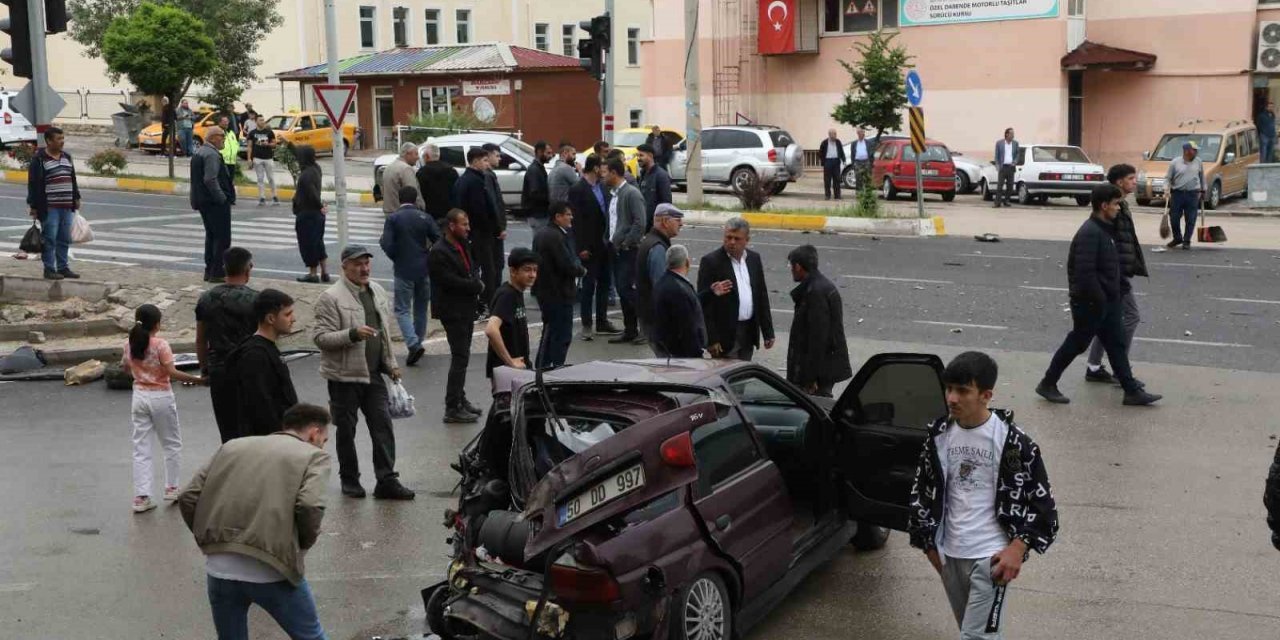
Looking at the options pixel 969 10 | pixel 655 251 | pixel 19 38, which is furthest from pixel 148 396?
pixel 969 10

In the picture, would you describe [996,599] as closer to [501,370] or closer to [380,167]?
[501,370]

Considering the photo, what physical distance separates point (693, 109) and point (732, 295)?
16.9 meters

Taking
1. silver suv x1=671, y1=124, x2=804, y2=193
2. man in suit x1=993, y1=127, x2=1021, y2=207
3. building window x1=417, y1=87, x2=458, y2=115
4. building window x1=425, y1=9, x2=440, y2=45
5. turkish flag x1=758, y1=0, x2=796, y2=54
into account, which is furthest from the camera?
building window x1=425, y1=9, x2=440, y2=45

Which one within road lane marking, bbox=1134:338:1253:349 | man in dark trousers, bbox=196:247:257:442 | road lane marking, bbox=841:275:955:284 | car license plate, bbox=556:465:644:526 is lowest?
road lane marking, bbox=1134:338:1253:349

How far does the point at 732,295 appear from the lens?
10398 millimetres

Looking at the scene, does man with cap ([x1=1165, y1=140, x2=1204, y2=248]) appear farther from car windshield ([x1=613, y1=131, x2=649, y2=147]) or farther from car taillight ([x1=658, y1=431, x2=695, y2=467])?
car taillight ([x1=658, y1=431, x2=695, y2=467])

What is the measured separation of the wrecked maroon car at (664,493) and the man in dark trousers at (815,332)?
2.26 metres

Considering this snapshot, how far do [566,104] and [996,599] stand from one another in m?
43.3

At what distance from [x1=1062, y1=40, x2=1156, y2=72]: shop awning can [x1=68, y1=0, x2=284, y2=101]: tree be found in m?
29.2

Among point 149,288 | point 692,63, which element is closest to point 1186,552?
point 149,288

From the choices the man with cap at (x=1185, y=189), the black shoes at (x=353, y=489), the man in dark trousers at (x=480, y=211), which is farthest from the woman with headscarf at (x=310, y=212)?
the man with cap at (x=1185, y=189)

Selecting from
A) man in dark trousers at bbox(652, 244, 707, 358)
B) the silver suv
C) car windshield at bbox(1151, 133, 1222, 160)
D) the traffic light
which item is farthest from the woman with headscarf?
car windshield at bbox(1151, 133, 1222, 160)

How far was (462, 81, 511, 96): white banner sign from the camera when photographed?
152ft

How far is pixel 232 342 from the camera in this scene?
8.25m
